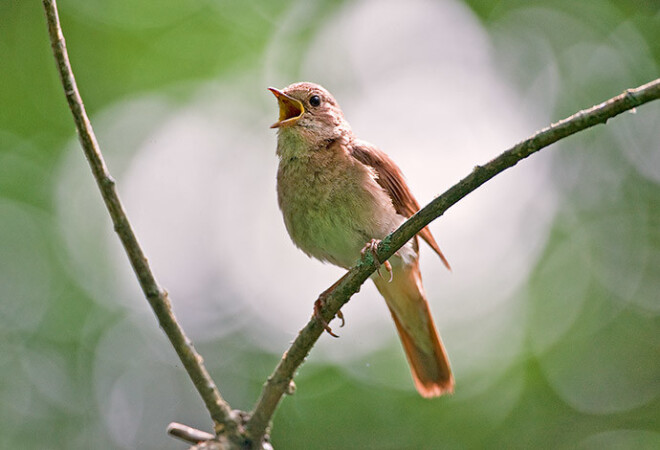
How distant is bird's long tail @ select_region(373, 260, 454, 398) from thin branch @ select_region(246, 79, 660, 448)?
76.4 inches

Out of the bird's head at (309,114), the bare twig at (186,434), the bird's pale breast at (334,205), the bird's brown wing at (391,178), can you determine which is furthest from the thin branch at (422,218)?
the bird's head at (309,114)

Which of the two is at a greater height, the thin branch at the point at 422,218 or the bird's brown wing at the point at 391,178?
the bird's brown wing at the point at 391,178

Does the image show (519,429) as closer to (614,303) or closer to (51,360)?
(614,303)

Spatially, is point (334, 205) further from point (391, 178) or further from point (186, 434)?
point (186, 434)

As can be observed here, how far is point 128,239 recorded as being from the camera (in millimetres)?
3131

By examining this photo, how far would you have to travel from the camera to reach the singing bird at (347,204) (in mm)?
4895

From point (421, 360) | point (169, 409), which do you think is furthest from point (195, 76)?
point (421, 360)

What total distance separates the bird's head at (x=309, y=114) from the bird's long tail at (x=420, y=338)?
4.02 ft

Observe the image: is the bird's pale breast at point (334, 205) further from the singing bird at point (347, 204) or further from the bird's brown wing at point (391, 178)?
the bird's brown wing at point (391, 178)

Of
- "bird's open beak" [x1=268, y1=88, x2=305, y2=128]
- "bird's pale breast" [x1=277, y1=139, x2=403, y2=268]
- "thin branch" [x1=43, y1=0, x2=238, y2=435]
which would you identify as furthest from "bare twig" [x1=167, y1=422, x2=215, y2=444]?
"bird's open beak" [x1=268, y1=88, x2=305, y2=128]

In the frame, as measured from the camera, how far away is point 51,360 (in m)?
9.23

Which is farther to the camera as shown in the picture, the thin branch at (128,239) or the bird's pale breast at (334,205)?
the bird's pale breast at (334,205)

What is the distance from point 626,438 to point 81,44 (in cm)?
761

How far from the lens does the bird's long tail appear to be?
18.4ft
